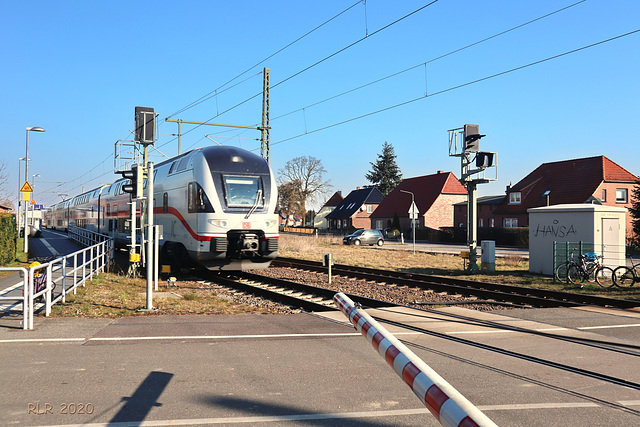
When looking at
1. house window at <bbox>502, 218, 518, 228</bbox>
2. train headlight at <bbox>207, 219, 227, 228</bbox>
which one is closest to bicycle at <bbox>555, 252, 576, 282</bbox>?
train headlight at <bbox>207, 219, 227, 228</bbox>

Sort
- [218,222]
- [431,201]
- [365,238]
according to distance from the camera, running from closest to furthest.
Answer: [218,222] → [365,238] → [431,201]

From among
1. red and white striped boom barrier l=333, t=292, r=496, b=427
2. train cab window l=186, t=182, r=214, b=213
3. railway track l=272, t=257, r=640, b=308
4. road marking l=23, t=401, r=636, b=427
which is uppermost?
train cab window l=186, t=182, r=214, b=213

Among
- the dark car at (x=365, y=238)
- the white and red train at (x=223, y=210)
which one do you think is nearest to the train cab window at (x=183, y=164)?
the white and red train at (x=223, y=210)

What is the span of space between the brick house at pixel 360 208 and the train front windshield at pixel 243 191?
7108 centimetres

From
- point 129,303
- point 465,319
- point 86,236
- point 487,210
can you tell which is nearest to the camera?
point 465,319

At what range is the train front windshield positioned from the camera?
1588 cm

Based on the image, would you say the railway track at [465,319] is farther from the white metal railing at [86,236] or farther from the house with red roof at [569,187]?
the house with red roof at [569,187]

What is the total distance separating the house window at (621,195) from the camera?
164 feet

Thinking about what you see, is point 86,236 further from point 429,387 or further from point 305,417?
point 429,387

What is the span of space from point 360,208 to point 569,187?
40.5 metres

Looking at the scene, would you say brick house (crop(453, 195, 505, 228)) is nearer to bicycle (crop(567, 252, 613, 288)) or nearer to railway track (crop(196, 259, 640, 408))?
bicycle (crop(567, 252, 613, 288))

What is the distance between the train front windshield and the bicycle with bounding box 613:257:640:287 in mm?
10529

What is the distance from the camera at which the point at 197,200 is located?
1578cm

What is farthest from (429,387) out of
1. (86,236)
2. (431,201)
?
(431,201)
